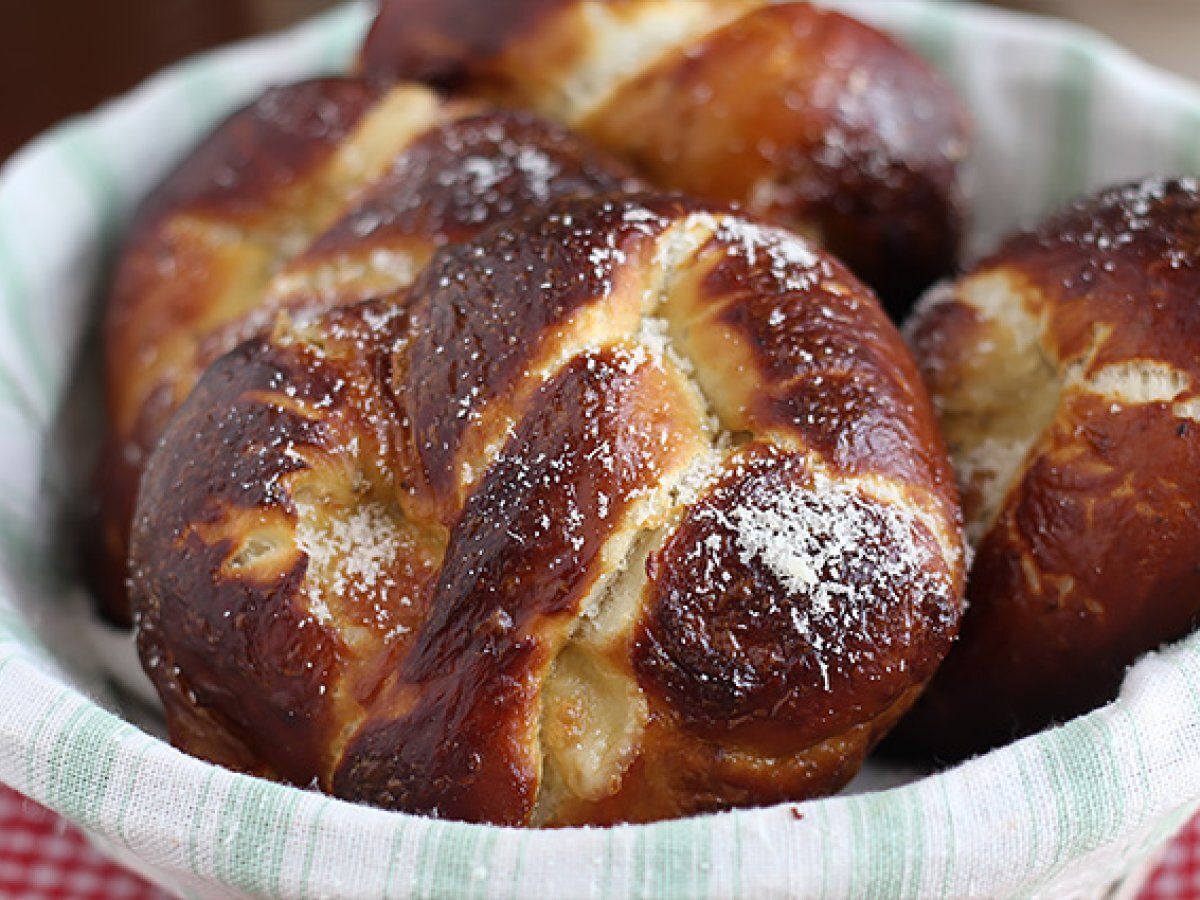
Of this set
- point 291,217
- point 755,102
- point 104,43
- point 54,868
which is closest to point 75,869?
point 54,868

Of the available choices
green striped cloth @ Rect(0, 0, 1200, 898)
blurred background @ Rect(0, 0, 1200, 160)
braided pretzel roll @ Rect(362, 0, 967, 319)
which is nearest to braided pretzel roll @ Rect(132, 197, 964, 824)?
green striped cloth @ Rect(0, 0, 1200, 898)

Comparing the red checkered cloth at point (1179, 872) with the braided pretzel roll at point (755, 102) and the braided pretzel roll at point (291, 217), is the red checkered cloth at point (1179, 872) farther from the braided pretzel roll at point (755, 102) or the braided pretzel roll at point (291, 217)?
the braided pretzel roll at point (291, 217)

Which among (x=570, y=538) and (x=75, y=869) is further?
(x=75, y=869)

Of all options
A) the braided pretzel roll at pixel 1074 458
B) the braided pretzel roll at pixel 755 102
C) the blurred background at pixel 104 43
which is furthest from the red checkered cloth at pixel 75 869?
the blurred background at pixel 104 43

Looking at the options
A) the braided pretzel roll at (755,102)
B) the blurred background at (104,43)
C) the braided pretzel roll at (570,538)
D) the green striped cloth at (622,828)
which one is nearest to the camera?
the green striped cloth at (622,828)

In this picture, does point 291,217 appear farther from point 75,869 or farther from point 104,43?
point 104,43
